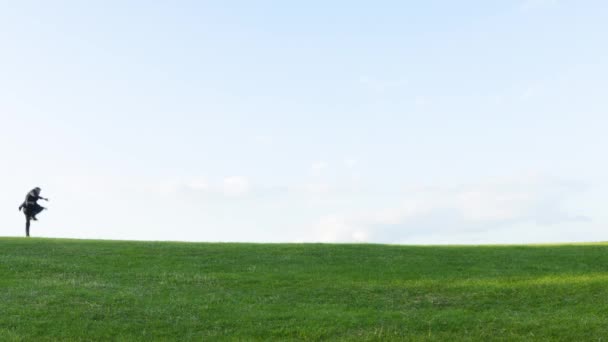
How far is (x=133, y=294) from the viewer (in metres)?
24.4

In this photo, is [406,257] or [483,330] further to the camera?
[406,257]

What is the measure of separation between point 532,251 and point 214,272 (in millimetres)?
18984

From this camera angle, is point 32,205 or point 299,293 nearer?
point 299,293

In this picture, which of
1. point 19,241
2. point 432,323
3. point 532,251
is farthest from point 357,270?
point 19,241

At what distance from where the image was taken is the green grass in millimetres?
19688

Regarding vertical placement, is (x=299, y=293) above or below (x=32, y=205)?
below

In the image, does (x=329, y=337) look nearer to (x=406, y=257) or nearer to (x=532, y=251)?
(x=406, y=257)

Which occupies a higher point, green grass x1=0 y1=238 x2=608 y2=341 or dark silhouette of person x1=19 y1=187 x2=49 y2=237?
dark silhouette of person x1=19 y1=187 x2=49 y2=237

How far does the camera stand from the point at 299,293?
82.2 feet

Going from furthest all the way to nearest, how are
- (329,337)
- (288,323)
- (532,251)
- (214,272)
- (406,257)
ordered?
(532,251)
(406,257)
(214,272)
(288,323)
(329,337)

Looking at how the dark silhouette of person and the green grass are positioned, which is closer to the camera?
the green grass

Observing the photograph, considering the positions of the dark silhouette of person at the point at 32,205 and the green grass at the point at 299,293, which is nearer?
the green grass at the point at 299,293

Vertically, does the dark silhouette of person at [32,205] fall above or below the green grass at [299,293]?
above

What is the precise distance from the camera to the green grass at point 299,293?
64.6ft
